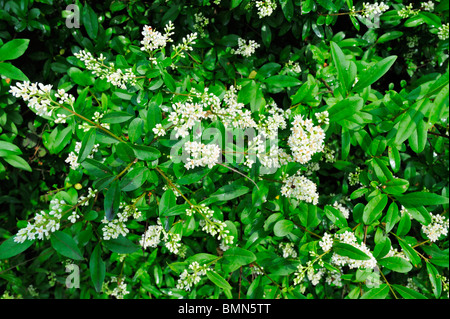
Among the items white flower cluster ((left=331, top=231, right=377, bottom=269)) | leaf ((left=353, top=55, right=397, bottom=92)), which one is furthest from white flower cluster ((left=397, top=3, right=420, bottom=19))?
white flower cluster ((left=331, top=231, right=377, bottom=269))

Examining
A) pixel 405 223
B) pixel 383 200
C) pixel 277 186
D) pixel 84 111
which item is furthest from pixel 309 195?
pixel 84 111

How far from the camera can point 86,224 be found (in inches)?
74.2

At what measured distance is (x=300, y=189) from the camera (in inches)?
68.9

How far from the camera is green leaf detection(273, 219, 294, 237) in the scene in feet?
5.99

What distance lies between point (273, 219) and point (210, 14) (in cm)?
153

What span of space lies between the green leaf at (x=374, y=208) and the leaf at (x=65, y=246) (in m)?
1.50

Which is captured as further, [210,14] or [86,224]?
[210,14]

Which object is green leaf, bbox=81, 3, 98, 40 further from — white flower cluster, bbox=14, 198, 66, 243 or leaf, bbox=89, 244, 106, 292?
leaf, bbox=89, 244, 106, 292

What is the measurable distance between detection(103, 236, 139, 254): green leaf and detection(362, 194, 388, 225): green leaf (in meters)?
1.28

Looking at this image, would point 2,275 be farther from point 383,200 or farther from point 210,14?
point 383,200

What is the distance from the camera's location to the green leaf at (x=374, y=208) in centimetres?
176

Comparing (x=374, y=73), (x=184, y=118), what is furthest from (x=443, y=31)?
(x=184, y=118)

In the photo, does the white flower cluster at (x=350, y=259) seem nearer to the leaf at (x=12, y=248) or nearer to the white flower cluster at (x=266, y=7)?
the white flower cluster at (x=266, y=7)

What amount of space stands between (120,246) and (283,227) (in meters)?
0.92
